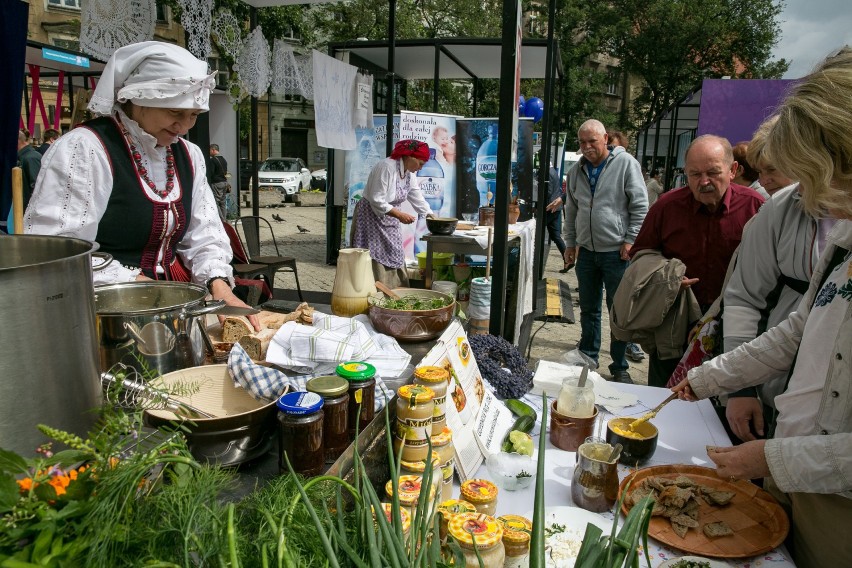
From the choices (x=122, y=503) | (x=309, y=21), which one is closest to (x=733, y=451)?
(x=122, y=503)

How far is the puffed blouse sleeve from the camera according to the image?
1761 millimetres

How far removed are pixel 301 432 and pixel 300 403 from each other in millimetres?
59

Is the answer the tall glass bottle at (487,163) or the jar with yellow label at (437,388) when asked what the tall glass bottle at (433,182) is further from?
the jar with yellow label at (437,388)

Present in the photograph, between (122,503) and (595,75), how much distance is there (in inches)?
1314

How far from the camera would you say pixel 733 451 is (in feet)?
5.34

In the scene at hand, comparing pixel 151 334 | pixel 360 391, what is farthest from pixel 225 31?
pixel 360 391

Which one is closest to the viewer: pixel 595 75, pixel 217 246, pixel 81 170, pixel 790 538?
pixel 790 538

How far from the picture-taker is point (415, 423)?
54.9 inches

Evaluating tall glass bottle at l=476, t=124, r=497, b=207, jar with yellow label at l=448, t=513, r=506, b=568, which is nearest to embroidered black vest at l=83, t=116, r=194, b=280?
jar with yellow label at l=448, t=513, r=506, b=568

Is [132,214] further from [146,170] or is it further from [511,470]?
[511,470]

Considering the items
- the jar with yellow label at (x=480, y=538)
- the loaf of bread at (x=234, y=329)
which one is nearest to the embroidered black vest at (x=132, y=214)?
the loaf of bread at (x=234, y=329)

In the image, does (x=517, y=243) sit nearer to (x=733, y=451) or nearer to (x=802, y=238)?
(x=802, y=238)

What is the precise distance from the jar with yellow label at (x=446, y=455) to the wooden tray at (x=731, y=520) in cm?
44

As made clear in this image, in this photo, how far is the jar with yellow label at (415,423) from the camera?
139 cm
